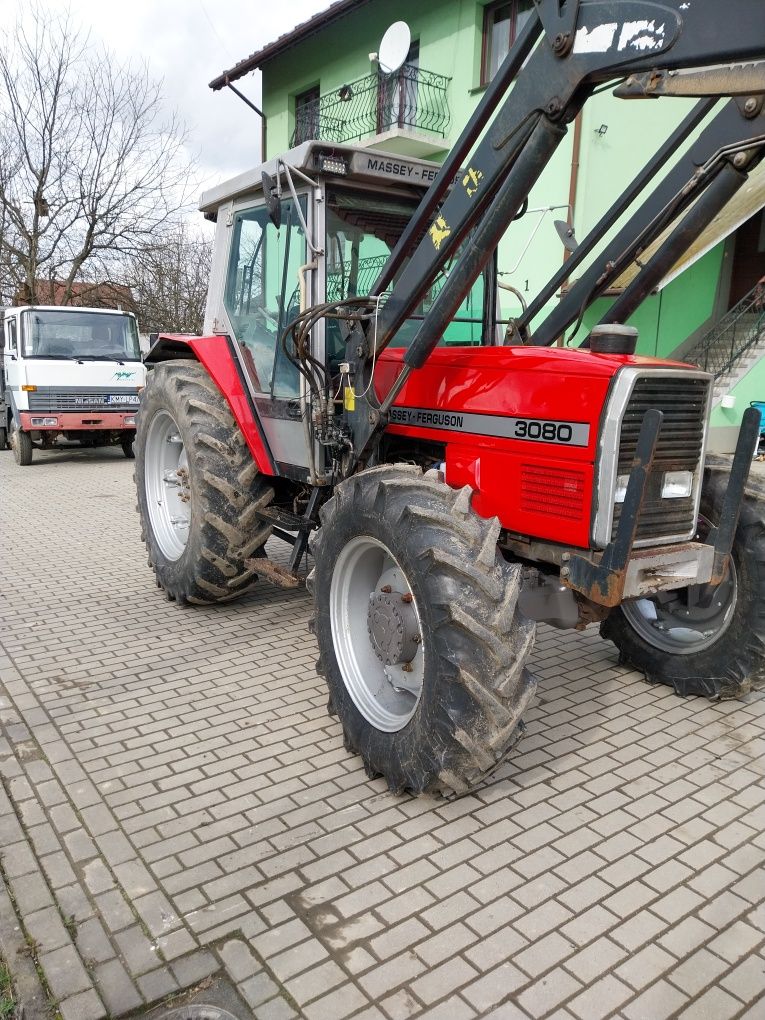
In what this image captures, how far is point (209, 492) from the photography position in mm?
4652

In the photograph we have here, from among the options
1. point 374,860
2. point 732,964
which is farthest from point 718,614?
point 374,860

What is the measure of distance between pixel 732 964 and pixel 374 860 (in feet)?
3.64

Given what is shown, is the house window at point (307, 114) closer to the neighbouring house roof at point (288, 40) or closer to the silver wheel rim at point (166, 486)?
the neighbouring house roof at point (288, 40)

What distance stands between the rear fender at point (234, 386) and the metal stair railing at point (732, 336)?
32.0 ft

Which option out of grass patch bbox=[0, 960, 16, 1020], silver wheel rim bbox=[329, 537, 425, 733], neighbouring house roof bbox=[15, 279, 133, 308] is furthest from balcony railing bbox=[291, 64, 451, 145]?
grass patch bbox=[0, 960, 16, 1020]

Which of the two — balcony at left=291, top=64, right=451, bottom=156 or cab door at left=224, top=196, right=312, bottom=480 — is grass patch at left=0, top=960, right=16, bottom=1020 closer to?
cab door at left=224, top=196, right=312, bottom=480

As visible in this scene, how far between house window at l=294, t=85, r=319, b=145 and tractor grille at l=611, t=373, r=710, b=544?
1528 centimetres

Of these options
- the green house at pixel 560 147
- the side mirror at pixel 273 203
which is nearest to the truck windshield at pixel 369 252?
the side mirror at pixel 273 203

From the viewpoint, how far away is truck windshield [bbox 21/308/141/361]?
11.6 m

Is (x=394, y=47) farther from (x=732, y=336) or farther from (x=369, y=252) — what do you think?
(x=732, y=336)

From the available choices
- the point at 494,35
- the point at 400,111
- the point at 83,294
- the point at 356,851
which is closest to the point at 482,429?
the point at 356,851

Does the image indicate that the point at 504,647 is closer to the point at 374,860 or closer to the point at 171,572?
the point at 374,860

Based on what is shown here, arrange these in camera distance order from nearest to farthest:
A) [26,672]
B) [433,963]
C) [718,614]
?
1. [433,963]
2. [718,614]
3. [26,672]

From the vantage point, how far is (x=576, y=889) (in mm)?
2596
